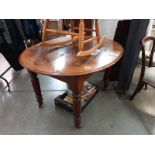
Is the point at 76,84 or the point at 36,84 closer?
the point at 76,84

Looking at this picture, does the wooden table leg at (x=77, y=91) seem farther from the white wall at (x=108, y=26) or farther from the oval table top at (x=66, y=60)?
the white wall at (x=108, y=26)

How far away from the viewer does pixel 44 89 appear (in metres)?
2.27

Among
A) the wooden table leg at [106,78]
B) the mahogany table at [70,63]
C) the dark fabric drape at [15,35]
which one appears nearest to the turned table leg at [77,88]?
the mahogany table at [70,63]

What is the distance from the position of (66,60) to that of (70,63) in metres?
0.07

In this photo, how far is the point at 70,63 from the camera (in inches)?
52.2

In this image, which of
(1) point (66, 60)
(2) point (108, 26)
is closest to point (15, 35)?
(1) point (66, 60)

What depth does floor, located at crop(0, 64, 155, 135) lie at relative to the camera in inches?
63.6

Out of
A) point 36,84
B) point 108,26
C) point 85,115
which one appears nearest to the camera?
point 36,84

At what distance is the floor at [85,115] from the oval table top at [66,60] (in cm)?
68

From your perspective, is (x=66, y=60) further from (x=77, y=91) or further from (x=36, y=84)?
(x=36, y=84)

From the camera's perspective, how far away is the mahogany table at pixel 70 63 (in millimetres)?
1228

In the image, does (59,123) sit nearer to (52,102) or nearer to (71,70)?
(52,102)

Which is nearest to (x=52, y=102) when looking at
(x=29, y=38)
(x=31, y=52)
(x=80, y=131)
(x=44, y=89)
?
(x=44, y=89)

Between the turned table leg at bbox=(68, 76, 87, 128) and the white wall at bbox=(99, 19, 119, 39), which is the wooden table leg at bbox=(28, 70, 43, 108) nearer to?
the turned table leg at bbox=(68, 76, 87, 128)
